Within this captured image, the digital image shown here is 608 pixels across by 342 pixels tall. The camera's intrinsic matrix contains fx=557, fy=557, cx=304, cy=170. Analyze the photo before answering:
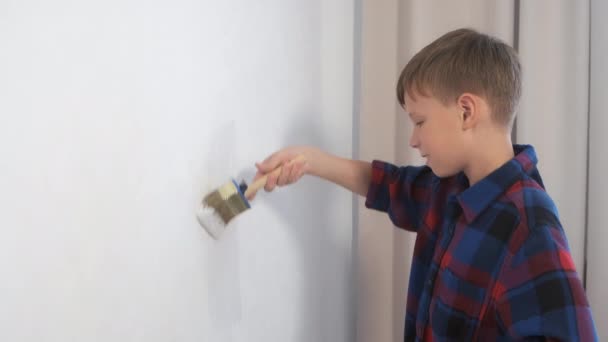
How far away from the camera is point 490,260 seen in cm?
79

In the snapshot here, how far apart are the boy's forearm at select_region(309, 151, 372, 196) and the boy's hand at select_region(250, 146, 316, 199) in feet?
0.12

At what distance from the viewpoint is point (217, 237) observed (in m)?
0.81

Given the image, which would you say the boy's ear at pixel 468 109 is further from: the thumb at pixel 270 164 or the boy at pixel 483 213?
the thumb at pixel 270 164

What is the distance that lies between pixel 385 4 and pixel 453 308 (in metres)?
0.64

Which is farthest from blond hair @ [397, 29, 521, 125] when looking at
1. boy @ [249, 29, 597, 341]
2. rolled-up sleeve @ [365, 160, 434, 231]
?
rolled-up sleeve @ [365, 160, 434, 231]

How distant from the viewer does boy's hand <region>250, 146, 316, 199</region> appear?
875mm

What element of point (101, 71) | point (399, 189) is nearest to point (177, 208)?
point (101, 71)

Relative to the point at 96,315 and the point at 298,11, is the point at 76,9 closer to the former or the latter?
the point at 96,315

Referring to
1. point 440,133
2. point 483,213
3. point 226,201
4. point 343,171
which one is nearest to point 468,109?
point 440,133

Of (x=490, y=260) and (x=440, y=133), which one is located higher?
(x=440, y=133)

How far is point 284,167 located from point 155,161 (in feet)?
0.78

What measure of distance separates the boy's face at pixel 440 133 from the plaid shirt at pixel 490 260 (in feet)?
0.16

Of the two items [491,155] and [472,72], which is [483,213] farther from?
[472,72]

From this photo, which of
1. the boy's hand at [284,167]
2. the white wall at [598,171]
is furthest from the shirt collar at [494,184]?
the white wall at [598,171]
